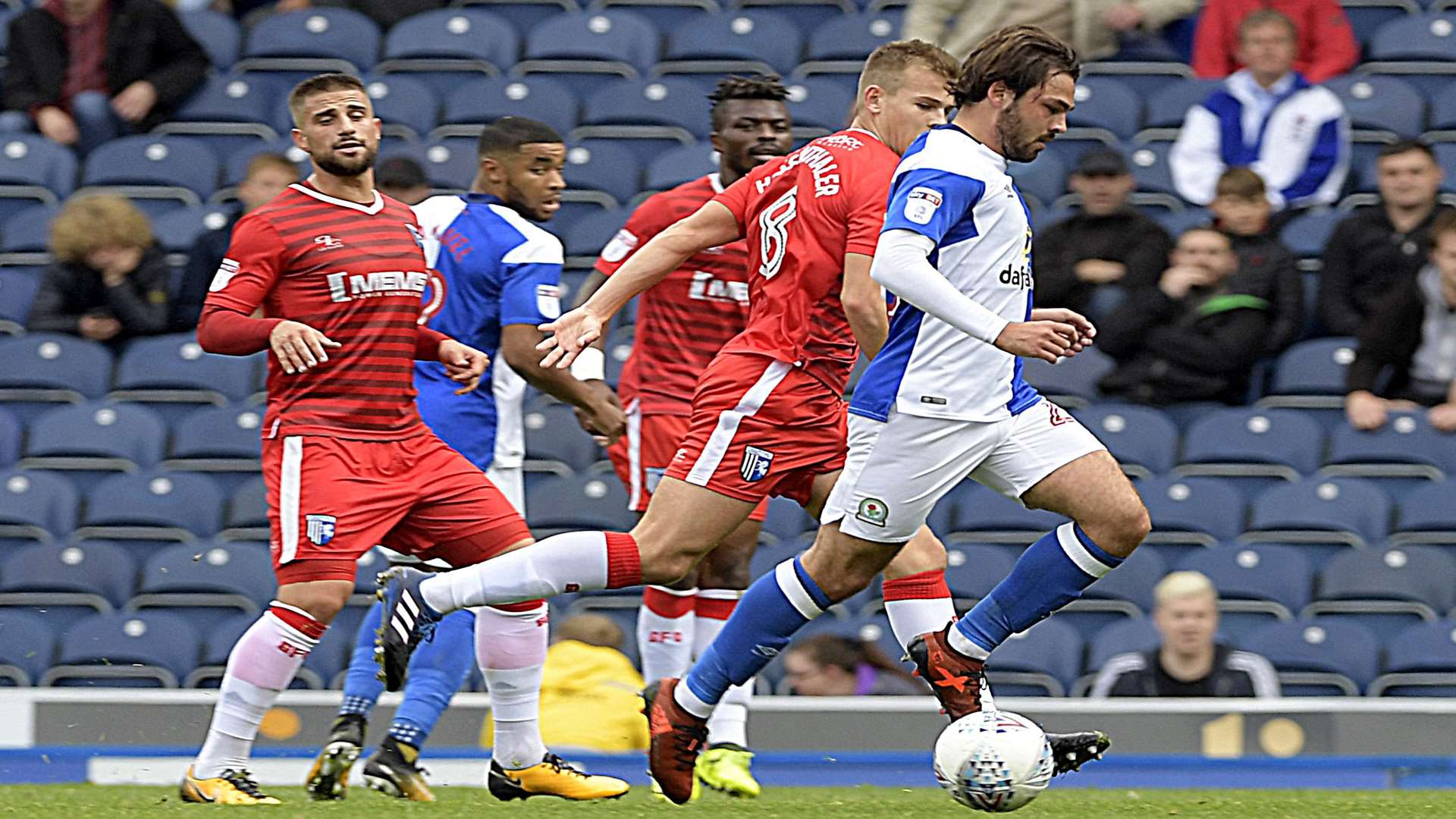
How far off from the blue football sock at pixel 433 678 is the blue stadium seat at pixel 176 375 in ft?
11.4

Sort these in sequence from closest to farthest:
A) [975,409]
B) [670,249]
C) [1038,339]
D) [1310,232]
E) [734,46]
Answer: [1038,339]
[975,409]
[670,249]
[1310,232]
[734,46]

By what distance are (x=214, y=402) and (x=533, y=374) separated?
3.85 m

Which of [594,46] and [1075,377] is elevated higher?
[594,46]

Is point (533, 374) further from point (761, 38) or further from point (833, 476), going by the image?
point (761, 38)

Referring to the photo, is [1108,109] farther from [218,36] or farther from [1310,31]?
[218,36]

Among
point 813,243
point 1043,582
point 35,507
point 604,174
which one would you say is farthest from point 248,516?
point 1043,582

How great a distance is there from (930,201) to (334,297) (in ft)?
5.52

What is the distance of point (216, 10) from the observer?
1180cm

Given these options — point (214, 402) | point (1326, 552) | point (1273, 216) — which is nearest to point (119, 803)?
point (214, 402)

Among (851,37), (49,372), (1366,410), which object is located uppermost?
(851,37)

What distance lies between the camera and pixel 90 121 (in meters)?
11.0

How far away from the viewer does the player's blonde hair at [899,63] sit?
5766 millimetres

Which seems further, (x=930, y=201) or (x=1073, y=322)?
(x=930, y=201)

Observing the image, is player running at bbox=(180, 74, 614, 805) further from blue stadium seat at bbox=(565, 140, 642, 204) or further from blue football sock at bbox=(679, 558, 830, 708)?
blue stadium seat at bbox=(565, 140, 642, 204)
